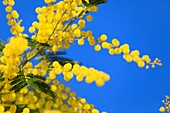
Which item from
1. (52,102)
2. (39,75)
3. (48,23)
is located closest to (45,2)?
(48,23)

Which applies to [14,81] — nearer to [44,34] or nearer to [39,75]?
[39,75]

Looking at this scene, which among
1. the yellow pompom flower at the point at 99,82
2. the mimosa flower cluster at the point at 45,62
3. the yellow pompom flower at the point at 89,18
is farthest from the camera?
the yellow pompom flower at the point at 89,18

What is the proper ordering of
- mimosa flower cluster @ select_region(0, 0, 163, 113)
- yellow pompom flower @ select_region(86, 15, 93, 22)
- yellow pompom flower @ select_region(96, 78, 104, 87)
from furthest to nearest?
yellow pompom flower @ select_region(86, 15, 93, 22), mimosa flower cluster @ select_region(0, 0, 163, 113), yellow pompom flower @ select_region(96, 78, 104, 87)


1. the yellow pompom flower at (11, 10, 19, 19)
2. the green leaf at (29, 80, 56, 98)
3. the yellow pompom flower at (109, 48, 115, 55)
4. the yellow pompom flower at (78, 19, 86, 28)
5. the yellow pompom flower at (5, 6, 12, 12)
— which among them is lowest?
the green leaf at (29, 80, 56, 98)

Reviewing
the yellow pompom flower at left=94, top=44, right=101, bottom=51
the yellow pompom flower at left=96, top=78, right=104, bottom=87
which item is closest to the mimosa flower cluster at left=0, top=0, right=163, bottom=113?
the yellow pompom flower at left=94, top=44, right=101, bottom=51

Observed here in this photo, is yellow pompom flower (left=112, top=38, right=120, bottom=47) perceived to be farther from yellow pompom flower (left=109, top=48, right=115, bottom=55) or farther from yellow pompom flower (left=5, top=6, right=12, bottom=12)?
yellow pompom flower (left=5, top=6, right=12, bottom=12)

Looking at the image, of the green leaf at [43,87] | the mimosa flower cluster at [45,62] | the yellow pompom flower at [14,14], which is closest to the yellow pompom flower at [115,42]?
the mimosa flower cluster at [45,62]

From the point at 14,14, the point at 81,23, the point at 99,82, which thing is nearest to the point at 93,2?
the point at 81,23

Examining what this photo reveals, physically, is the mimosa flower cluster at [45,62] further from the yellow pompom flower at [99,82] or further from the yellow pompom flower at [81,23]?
the yellow pompom flower at [99,82]
